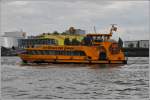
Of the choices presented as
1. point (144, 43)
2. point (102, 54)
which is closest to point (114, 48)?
point (102, 54)

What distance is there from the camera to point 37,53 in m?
56.0

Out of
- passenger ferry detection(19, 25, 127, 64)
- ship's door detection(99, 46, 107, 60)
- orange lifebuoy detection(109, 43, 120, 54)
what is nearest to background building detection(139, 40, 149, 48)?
orange lifebuoy detection(109, 43, 120, 54)

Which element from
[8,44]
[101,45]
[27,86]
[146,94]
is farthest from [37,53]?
[8,44]

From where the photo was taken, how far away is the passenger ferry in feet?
181

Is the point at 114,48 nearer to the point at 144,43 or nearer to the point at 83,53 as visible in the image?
the point at 83,53

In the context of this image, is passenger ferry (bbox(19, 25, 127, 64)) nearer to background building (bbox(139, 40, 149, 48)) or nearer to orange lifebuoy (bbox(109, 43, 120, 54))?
orange lifebuoy (bbox(109, 43, 120, 54))

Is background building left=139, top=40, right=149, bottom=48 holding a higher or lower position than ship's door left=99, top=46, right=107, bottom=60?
lower

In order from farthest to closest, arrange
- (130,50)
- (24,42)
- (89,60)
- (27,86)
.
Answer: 1. (24,42)
2. (130,50)
3. (89,60)
4. (27,86)

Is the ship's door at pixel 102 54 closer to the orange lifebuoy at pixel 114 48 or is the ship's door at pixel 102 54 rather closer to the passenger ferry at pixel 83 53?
the passenger ferry at pixel 83 53

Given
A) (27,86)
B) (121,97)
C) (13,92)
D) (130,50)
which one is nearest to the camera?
(121,97)

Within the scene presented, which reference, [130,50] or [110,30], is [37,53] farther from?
[130,50]

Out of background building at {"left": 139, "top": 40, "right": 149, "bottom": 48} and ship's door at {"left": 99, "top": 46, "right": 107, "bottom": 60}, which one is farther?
background building at {"left": 139, "top": 40, "right": 149, "bottom": 48}

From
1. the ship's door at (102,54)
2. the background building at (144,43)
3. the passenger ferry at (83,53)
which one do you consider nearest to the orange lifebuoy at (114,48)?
the passenger ferry at (83,53)

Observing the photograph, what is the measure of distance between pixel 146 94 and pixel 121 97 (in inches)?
70.4
